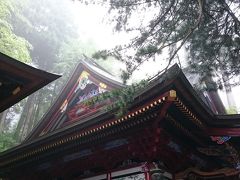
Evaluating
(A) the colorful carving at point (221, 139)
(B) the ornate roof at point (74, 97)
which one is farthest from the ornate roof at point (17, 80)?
(B) the ornate roof at point (74, 97)

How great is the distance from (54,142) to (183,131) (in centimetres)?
362

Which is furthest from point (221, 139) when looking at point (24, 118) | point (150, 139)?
point (24, 118)

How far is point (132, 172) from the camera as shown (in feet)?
23.8

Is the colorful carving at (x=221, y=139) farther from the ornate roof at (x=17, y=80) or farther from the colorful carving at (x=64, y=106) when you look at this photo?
the colorful carving at (x=64, y=106)

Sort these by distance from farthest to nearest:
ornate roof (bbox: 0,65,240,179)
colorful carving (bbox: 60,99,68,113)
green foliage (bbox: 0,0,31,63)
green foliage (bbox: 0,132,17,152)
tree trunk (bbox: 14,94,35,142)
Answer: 1. tree trunk (bbox: 14,94,35,142)
2. green foliage (bbox: 0,132,17,152)
3. green foliage (bbox: 0,0,31,63)
4. colorful carving (bbox: 60,99,68,113)
5. ornate roof (bbox: 0,65,240,179)

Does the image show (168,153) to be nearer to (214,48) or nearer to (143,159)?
(143,159)

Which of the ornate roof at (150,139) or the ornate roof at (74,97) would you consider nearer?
the ornate roof at (150,139)

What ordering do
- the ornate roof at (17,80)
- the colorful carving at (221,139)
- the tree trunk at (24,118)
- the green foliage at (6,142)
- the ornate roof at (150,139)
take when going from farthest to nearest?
the tree trunk at (24,118) → the green foliage at (6,142) → the colorful carving at (221,139) → the ornate roof at (150,139) → the ornate roof at (17,80)

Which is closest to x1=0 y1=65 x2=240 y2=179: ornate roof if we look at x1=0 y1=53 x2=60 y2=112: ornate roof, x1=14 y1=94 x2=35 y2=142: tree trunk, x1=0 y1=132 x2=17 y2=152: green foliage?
x1=0 y1=53 x2=60 y2=112: ornate roof

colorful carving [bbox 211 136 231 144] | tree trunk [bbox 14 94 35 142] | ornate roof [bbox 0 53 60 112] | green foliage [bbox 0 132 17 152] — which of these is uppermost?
tree trunk [bbox 14 94 35 142]

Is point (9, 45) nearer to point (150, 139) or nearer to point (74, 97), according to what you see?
point (74, 97)

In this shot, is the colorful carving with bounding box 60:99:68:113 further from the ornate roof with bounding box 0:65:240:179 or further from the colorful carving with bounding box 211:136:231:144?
the colorful carving with bounding box 211:136:231:144

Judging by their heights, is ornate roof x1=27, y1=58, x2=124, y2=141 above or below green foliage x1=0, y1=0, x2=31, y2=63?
below

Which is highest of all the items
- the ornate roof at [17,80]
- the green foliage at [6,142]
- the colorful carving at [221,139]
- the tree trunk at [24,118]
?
the tree trunk at [24,118]
